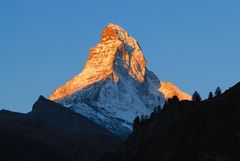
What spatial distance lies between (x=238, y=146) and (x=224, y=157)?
468cm

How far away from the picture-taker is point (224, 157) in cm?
19825

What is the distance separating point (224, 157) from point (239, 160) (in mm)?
6021

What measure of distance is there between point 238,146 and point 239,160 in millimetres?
7133

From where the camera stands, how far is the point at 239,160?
193000 millimetres

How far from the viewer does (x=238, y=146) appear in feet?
655
